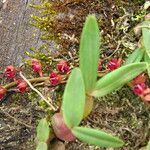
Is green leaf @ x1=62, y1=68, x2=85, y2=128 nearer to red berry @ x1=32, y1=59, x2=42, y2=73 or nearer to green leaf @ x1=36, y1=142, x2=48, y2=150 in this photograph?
green leaf @ x1=36, y1=142, x2=48, y2=150

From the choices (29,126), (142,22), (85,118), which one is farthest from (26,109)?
(142,22)

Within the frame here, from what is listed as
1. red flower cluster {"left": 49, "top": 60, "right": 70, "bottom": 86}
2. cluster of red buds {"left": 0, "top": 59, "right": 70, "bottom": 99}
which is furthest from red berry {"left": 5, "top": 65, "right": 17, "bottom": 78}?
red flower cluster {"left": 49, "top": 60, "right": 70, "bottom": 86}

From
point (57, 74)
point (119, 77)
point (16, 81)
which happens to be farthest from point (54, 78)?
point (119, 77)

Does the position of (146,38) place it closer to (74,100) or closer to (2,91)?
(74,100)

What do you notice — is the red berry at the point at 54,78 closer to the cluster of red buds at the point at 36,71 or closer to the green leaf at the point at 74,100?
the cluster of red buds at the point at 36,71

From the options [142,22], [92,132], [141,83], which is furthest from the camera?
[142,22]

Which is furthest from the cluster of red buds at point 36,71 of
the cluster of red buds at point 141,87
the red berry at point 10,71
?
the cluster of red buds at point 141,87

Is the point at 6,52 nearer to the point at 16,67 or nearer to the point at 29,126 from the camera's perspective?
the point at 16,67
